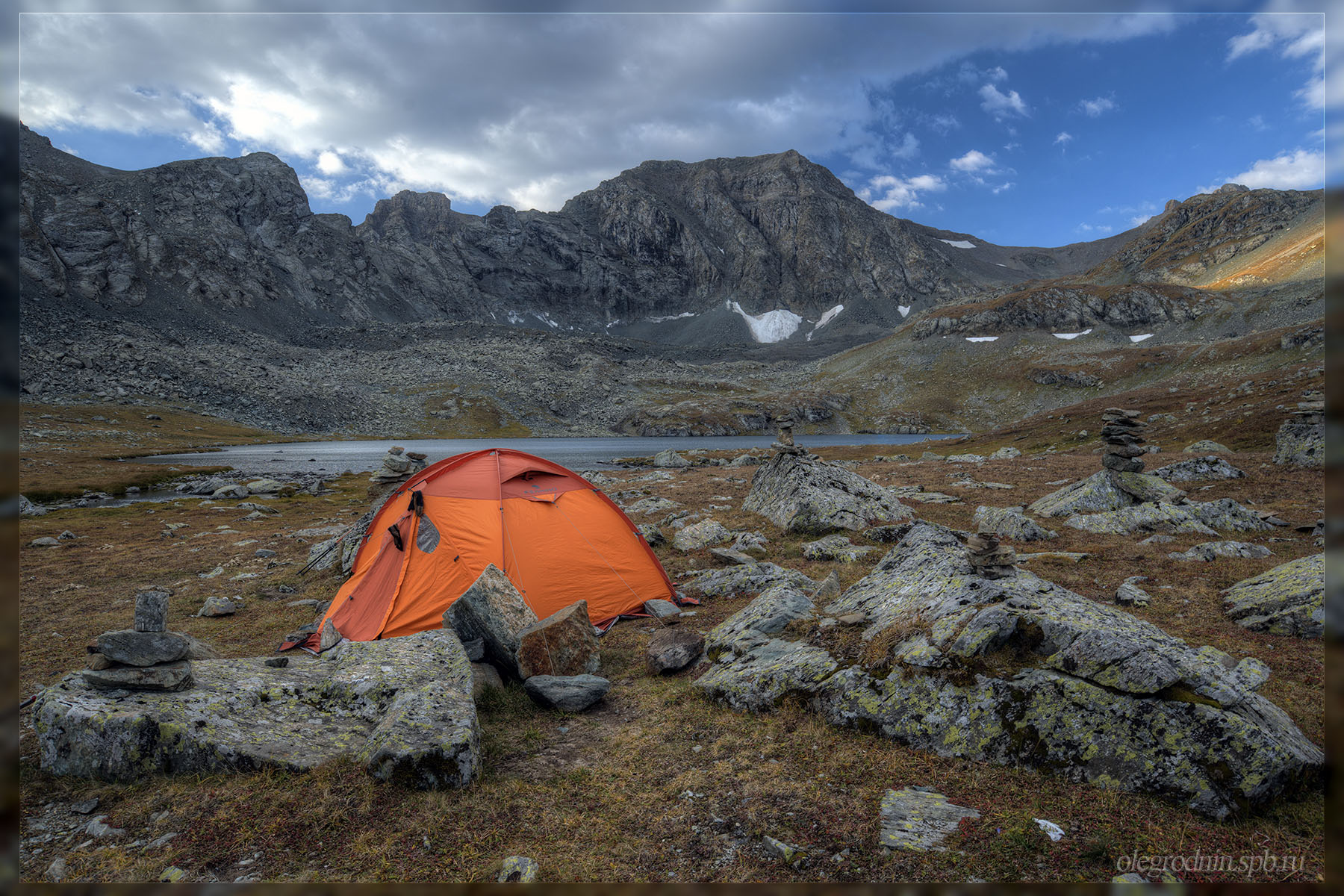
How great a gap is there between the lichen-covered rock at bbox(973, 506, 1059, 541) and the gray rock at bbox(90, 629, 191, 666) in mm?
15749

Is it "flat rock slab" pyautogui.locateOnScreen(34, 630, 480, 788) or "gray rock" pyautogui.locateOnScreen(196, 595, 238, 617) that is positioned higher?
"flat rock slab" pyautogui.locateOnScreen(34, 630, 480, 788)

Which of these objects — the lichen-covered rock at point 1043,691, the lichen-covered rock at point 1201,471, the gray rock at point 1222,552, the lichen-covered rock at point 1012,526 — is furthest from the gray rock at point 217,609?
the lichen-covered rock at point 1201,471

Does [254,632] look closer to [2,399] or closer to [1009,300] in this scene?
[2,399]

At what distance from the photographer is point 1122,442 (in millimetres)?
17094

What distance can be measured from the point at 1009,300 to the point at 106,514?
20026 centimetres

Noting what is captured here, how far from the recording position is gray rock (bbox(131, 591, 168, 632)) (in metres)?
6.04

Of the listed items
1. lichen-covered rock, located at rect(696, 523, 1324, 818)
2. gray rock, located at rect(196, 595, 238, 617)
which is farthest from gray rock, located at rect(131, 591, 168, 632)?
gray rock, located at rect(196, 595, 238, 617)

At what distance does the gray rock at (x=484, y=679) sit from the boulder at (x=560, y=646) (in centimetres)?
35

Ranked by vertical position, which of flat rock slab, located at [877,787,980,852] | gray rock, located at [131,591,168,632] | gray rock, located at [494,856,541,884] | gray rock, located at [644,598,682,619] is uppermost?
gray rock, located at [131,591,168,632]

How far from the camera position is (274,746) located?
5637 millimetres

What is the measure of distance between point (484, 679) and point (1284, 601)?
39.6ft

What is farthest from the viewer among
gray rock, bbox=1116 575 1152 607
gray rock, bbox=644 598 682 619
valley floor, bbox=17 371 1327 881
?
gray rock, bbox=644 598 682 619

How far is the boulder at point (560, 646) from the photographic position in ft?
27.5

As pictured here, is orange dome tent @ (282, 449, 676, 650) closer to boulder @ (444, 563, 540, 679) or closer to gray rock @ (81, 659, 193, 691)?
boulder @ (444, 563, 540, 679)
